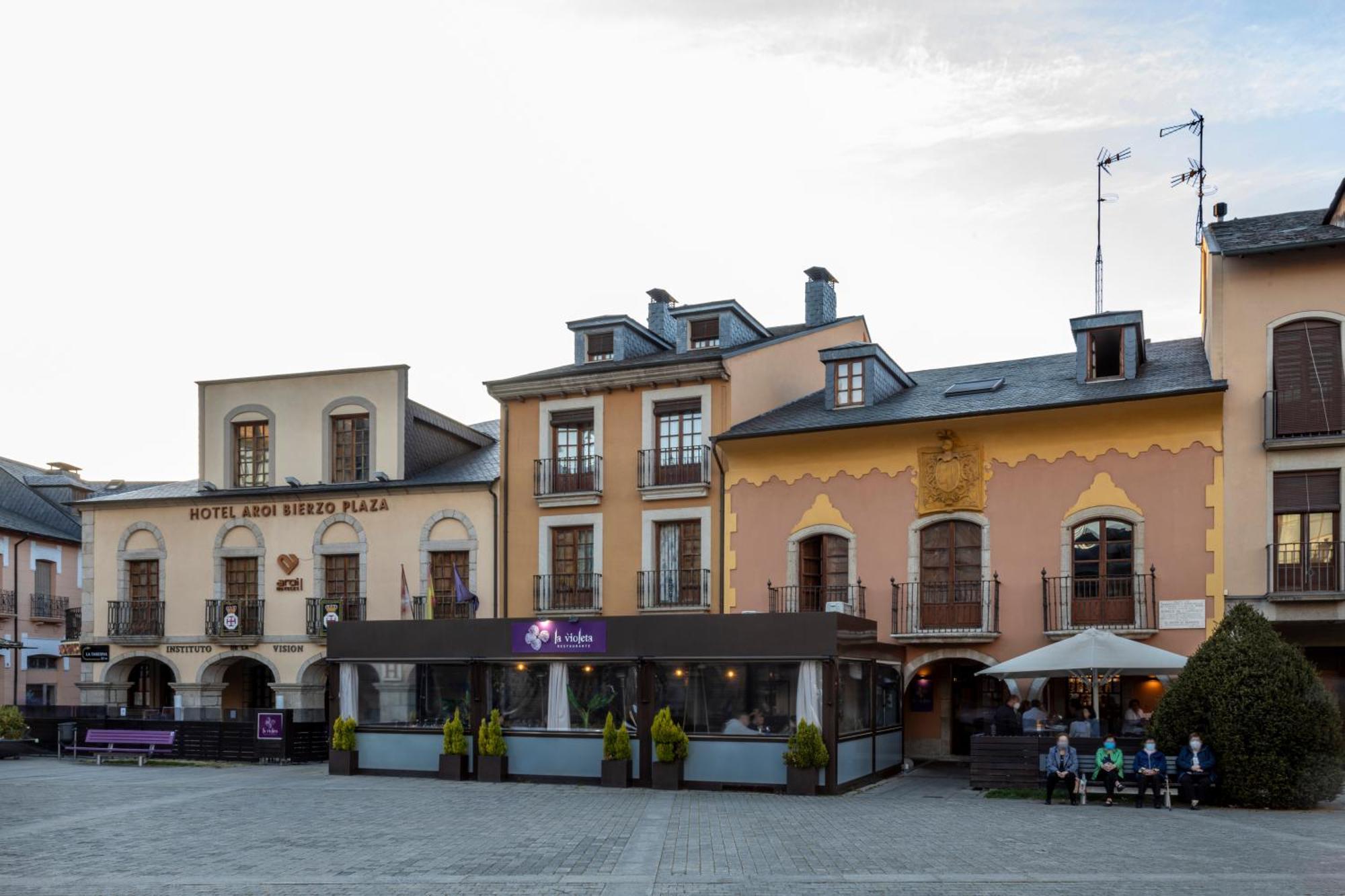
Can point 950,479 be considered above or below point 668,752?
above

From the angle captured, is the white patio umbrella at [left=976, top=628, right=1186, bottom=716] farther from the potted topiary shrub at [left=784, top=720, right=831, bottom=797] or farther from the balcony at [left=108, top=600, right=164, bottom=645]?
the balcony at [left=108, top=600, right=164, bottom=645]

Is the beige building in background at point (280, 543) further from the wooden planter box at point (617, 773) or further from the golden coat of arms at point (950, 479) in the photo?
the golden coat of arms at point (950, 479)

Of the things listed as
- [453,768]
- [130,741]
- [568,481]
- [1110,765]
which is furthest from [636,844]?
[130,741]

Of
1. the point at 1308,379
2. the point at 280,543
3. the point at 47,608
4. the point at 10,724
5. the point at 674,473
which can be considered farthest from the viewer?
the point at 47,608

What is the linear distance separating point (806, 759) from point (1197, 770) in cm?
597

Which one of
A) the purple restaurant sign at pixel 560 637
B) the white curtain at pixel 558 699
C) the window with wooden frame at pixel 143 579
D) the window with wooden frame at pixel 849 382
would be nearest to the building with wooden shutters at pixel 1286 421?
the window with wooden frame at pixel 849 382

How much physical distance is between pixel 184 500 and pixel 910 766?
19707mm

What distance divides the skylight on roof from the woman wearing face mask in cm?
968

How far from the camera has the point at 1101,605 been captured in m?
24.7

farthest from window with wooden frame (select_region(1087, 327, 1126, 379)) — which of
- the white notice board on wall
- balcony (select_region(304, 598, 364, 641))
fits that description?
balcony (select_region(304, 598, 364, 641))

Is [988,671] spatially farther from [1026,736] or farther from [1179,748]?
[1179,748]

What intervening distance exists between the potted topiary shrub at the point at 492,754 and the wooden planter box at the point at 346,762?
2.86 m

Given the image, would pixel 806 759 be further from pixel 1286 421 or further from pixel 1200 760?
pixel 1286 421

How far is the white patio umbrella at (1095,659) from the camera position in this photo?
2127cm
